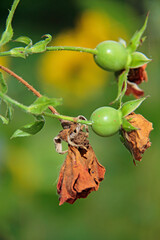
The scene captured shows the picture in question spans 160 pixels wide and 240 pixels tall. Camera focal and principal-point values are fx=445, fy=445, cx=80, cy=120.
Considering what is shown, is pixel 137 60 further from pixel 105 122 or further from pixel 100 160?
pixel 100 160

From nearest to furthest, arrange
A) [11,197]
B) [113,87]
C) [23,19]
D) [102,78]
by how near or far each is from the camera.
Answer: [11,197], [113,87], [102,78], [23,19]

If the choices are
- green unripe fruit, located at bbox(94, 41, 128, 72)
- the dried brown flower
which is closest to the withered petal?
green unripe fruit, located at bbox(94, 41, 128, 72)

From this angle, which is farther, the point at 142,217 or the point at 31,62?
the point at 31,62

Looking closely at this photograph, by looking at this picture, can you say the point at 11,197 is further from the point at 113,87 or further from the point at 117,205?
the point at 113,87

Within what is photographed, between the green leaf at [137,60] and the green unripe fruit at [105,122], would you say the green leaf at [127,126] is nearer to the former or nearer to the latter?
the green unripe fruit at [105,122]

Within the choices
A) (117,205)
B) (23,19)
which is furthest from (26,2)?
(117,205)

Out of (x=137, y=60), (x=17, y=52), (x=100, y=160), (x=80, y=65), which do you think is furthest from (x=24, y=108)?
(x=80, y=65)

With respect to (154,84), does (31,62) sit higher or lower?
higher
